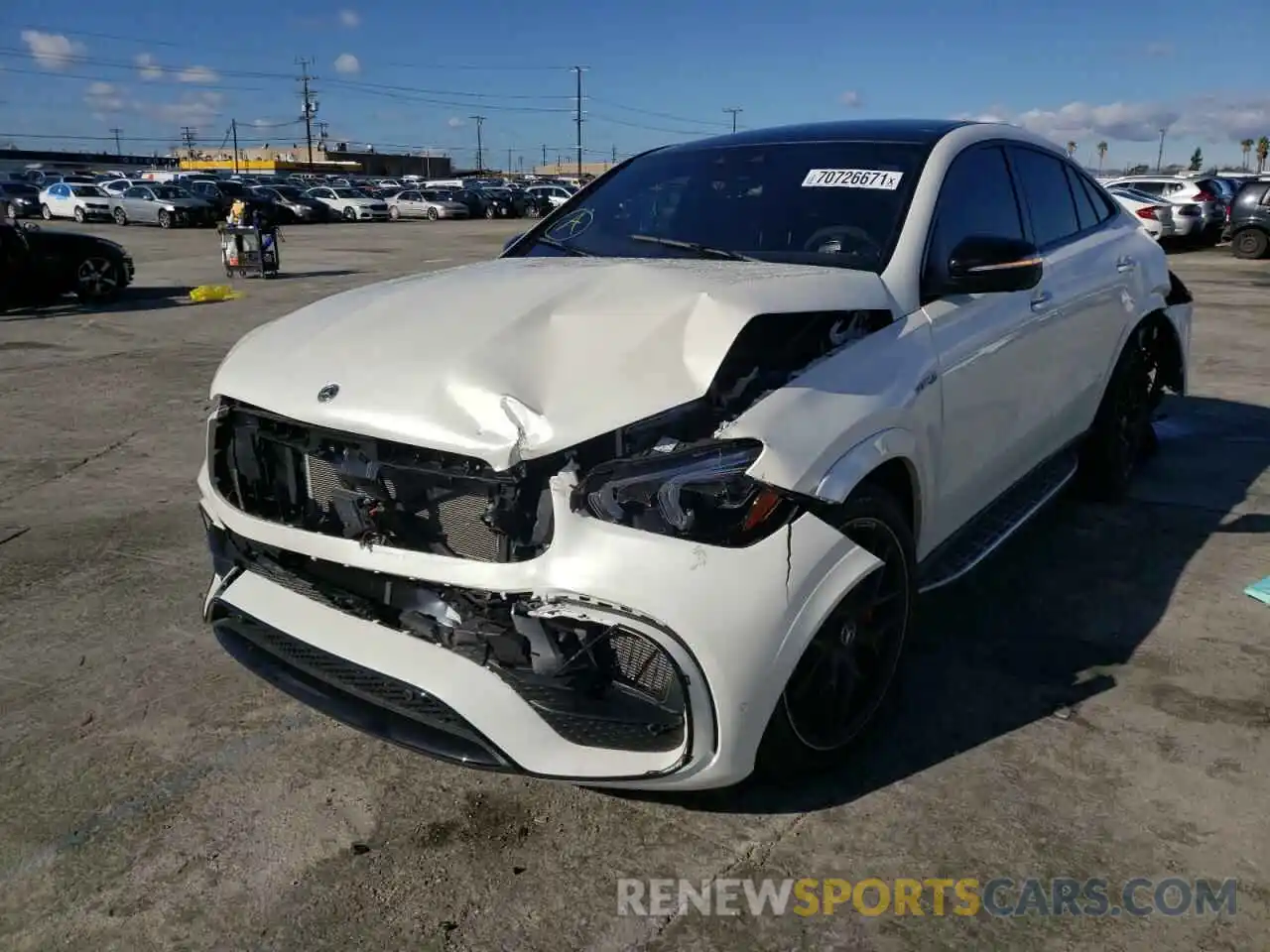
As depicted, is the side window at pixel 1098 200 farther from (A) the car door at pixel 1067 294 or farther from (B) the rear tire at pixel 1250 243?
(B) the rear tire at pixel 1250 243

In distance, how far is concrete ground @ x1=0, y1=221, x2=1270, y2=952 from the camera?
226 cm

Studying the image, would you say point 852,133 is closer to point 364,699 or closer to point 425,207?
point 364,699

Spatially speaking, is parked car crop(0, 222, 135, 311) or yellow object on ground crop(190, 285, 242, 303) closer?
parked car crop(0, 222, 135, 311)

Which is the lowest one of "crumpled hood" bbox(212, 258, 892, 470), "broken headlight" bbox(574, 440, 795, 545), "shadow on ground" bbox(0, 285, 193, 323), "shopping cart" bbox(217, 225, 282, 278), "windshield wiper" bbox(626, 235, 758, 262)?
"shadow on ground" bbox(0, 285, 193, 323)

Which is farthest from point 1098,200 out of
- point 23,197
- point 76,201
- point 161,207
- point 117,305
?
point 23,197

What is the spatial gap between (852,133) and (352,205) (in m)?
42.0

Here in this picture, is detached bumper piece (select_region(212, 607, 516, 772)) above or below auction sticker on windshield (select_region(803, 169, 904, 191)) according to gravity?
below

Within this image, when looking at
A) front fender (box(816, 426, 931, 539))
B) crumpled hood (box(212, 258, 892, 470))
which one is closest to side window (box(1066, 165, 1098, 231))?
crumpled hood (box(212, 258, 892, 470))

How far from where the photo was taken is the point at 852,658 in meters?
2.71

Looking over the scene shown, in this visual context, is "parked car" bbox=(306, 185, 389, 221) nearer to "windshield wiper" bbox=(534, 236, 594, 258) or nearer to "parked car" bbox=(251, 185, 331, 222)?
"parked car" bbox=(251, 185, 331, 222)

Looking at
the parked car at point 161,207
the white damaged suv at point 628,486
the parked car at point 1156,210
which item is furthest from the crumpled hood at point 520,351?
the parked car at point 161,207

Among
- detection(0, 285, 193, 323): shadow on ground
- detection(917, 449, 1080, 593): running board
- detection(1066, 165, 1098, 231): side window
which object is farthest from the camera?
detection(0, 285, 193, 323): shadow on ground

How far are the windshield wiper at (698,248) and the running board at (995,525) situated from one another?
1150 mm

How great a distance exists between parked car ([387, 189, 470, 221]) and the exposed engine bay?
145 feet
